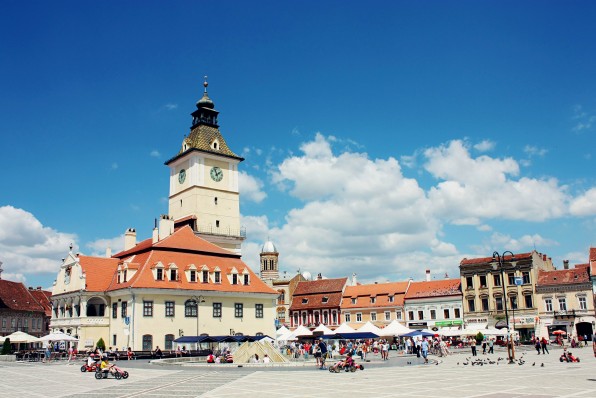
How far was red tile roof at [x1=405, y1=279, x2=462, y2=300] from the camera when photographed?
78.2 m

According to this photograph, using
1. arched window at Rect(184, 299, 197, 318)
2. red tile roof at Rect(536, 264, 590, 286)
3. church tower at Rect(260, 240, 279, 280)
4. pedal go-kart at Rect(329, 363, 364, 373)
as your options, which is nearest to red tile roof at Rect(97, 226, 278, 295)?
arched window at Rect(184, 299, 197, 318)

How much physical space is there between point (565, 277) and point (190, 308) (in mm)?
43920

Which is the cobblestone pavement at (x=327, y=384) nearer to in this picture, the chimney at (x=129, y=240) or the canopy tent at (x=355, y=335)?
the canopy tent at (x=355, y=335)

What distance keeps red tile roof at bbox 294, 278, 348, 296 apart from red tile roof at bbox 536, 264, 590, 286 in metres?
28.5

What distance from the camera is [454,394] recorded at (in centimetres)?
2002

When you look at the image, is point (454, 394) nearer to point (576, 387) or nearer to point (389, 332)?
point (576, 387)

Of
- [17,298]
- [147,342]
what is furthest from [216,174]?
[17,298]

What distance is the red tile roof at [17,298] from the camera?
83569 mm

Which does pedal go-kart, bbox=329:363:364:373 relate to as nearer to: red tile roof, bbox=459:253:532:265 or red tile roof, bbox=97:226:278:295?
red tile roof, bbox=97:226:278:295

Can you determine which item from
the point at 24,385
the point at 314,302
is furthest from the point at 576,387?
the point at 314,302

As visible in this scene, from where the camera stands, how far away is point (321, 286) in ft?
300

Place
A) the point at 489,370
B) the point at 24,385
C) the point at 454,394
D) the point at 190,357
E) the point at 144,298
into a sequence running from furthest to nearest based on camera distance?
the point at 144,298 → the point at 190,357 → the point at 489,370 → the point at 24,385 → the point at 454,394

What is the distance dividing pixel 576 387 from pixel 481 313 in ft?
180

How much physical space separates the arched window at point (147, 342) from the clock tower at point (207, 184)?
20.5 metres
